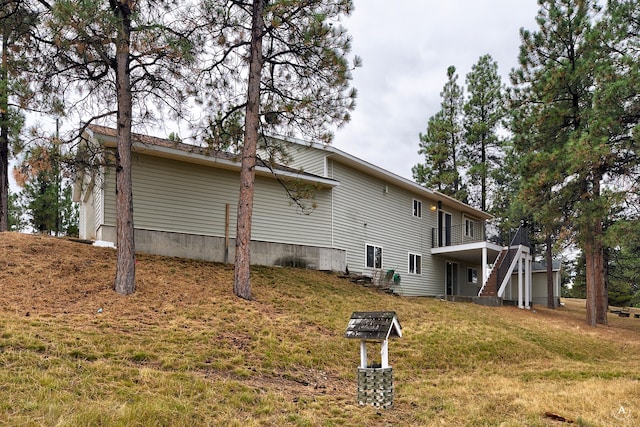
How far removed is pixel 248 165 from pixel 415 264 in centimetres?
1345

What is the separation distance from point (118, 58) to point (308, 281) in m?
8.17

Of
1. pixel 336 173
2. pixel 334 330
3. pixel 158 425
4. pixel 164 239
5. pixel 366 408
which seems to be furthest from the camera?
pixel 336 173

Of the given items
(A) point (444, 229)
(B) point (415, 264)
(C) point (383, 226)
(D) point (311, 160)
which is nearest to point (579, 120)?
(C) point (383, 226)

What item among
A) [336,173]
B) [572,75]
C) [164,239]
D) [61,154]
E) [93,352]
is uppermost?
[572,75]

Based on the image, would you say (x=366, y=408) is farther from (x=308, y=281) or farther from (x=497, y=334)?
(x=308, y=281)

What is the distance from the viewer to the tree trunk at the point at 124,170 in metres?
9.53

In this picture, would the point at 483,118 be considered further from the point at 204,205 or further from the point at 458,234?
the point at 204,205

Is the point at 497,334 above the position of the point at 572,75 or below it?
below

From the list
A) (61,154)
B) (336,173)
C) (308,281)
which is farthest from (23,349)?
(336,173)

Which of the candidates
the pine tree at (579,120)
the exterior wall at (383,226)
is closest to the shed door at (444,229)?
the exterior wall at (383,226)

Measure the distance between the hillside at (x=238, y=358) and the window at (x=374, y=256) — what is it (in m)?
6.03

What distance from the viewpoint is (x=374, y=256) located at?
790 inches

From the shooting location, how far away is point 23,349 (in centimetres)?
598

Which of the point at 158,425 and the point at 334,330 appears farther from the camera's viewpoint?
the point at 334,330
